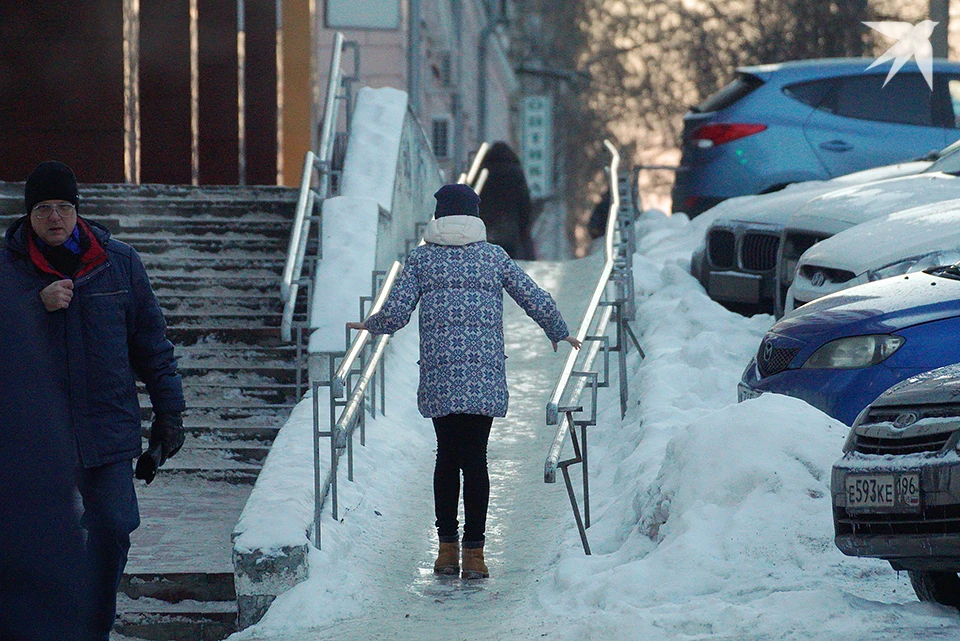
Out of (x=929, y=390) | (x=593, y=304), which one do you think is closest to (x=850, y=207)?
(x=593, y=304)

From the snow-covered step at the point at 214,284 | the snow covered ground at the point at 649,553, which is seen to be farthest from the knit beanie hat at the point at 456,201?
the snow-covered step at the point at 214,284

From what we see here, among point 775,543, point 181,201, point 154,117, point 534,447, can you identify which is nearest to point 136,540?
point 534,447

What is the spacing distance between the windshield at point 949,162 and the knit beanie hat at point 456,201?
4.88 meters

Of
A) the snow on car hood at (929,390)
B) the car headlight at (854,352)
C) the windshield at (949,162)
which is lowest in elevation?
the car headlight at (854,352)

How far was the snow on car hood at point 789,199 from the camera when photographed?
10875 mm

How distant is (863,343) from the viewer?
6.55 metres

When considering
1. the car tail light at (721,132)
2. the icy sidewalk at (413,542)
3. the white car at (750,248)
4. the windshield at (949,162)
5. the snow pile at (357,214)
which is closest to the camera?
the icy sidewalk at (413,542)

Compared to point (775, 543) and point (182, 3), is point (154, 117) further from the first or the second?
point (775, 543)

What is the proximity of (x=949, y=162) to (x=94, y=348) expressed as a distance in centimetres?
717

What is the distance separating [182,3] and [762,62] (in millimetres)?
13685

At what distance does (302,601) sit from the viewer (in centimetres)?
598

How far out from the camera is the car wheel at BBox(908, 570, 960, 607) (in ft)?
16.5

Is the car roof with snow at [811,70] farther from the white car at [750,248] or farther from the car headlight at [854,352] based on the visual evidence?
the car headlight at [854,352]

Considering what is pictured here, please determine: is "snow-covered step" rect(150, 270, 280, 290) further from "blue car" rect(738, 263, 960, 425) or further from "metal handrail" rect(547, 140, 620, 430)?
"blue car" rect(738, 263, 960, 425)
